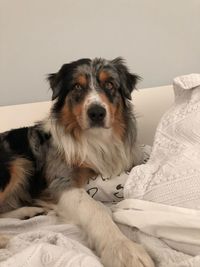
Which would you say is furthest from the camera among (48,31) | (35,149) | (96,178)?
(48,31)

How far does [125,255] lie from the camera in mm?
1393

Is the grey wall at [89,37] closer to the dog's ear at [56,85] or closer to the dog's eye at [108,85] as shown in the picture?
the dog's ear at [56,85]

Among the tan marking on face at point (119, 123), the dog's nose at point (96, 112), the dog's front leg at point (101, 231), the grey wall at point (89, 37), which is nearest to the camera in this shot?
the dog's front leg at point (101, 231)

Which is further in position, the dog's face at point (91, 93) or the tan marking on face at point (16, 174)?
the tan marking on face at point (16, 174)

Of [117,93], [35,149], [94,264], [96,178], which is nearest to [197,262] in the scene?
[94,264]

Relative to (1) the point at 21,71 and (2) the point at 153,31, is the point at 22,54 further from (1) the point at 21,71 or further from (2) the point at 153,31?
(2) the point at 153,31

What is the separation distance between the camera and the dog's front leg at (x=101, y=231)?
4.53 ft

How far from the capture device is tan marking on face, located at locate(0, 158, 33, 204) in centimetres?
202

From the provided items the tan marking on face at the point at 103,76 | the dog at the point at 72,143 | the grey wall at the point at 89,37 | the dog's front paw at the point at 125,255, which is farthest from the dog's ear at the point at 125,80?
the dog's front paw at the point at 125,255

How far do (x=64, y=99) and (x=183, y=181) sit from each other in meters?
0.85

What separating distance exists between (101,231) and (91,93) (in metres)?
0.71

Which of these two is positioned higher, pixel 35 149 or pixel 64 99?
pixel 64 99

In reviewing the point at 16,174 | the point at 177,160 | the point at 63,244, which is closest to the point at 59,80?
the point at 16,174

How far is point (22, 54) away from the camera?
2576mm
